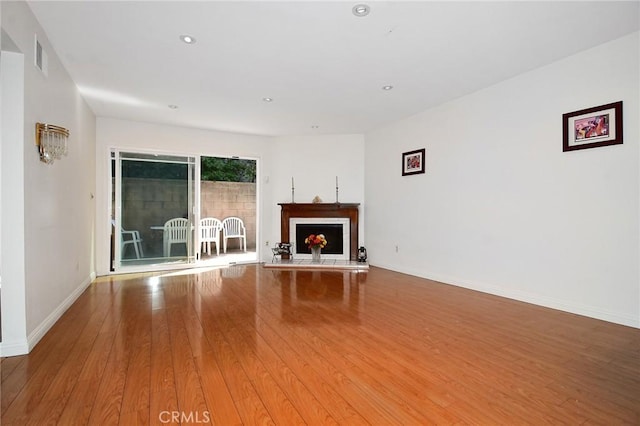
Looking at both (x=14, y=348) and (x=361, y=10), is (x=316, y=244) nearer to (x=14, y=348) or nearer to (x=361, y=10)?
(x=361, y=10)

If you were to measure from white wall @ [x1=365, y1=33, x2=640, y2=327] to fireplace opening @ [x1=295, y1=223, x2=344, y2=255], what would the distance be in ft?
4.55

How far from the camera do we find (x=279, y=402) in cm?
168

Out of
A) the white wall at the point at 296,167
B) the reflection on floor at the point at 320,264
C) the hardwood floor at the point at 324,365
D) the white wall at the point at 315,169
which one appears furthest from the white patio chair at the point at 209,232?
the hardwood floor at the point at 324,365

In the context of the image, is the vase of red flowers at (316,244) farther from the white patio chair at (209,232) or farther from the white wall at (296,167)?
the white patio chair at (209,232)

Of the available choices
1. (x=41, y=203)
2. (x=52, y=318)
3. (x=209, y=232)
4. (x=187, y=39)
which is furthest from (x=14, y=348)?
(x=209, y=232)

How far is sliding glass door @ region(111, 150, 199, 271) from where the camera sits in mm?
5180

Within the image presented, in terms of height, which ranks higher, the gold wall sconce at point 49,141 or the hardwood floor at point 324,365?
the gold wall sconce at point 49,141

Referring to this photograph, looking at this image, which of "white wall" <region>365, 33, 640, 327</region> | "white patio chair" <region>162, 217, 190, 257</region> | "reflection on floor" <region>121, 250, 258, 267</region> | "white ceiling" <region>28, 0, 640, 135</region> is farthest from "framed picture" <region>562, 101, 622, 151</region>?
"white patio chair" <region>162, 217, 190, 257</region>

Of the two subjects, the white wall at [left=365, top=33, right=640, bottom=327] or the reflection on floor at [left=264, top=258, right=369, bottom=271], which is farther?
the reflection on floor at [left=264, top=258, right=369, bottom=271]

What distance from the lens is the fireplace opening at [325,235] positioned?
20.0 ft

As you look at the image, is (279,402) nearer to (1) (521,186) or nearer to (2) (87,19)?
(2) (87,19)

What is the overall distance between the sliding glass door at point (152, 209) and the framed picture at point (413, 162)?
3.75m

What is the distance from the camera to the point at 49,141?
8.53 ft

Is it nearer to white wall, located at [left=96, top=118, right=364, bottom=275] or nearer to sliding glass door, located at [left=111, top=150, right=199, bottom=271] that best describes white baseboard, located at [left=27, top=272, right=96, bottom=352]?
sliding glass door, located at [left=111, top=150, right=199, bottom=271]
